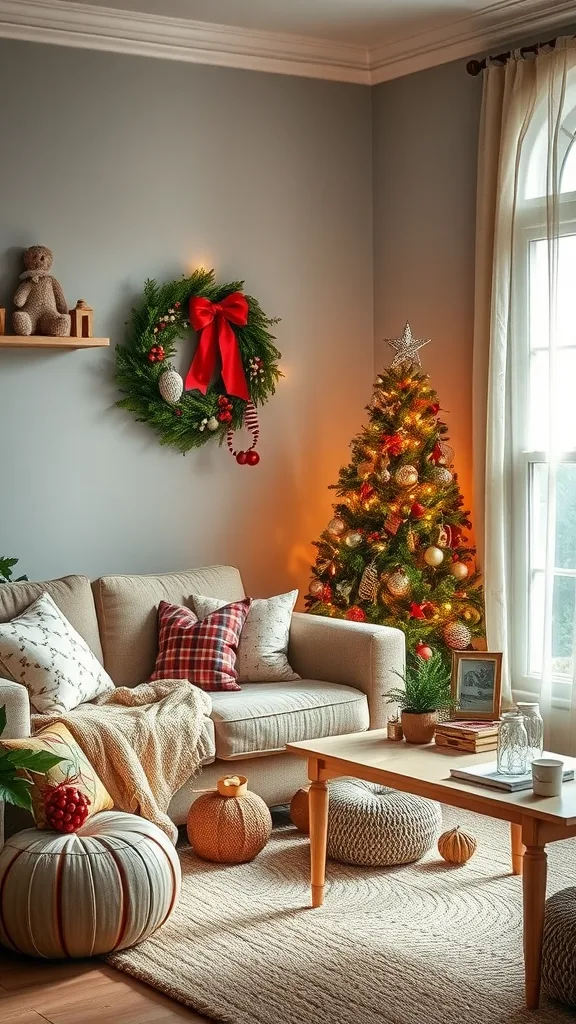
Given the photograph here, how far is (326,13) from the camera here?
199 inches

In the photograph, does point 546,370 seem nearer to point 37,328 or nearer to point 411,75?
point 411,75

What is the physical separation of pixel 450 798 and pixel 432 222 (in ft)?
10.1

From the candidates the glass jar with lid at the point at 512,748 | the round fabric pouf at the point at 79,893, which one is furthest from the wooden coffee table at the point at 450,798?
the round fabric pouf at the point at 79,893

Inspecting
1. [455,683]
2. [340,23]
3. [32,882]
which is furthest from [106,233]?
[32,882]

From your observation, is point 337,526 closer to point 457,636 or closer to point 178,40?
point 457,636

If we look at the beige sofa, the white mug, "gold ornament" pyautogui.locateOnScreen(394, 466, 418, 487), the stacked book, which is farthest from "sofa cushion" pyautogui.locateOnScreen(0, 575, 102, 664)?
the white mug

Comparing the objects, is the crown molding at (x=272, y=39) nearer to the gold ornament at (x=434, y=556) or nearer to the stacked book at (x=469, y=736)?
the gold ornament at (x=434, y=556)

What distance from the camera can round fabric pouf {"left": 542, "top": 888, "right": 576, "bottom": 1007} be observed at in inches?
115

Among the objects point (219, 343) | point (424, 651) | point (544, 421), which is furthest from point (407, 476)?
point (219, 343)

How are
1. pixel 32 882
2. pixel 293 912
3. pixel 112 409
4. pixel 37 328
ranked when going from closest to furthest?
pixel 32 882 < pixel 293 912 < pixel 37 328 < pixel 112 409

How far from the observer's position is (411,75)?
18.3 feet

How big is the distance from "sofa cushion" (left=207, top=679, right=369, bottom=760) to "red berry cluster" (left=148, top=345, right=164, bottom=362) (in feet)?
4.62

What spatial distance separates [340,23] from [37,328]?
1.83 meters

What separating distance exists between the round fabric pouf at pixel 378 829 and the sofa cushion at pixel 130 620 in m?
1.06
